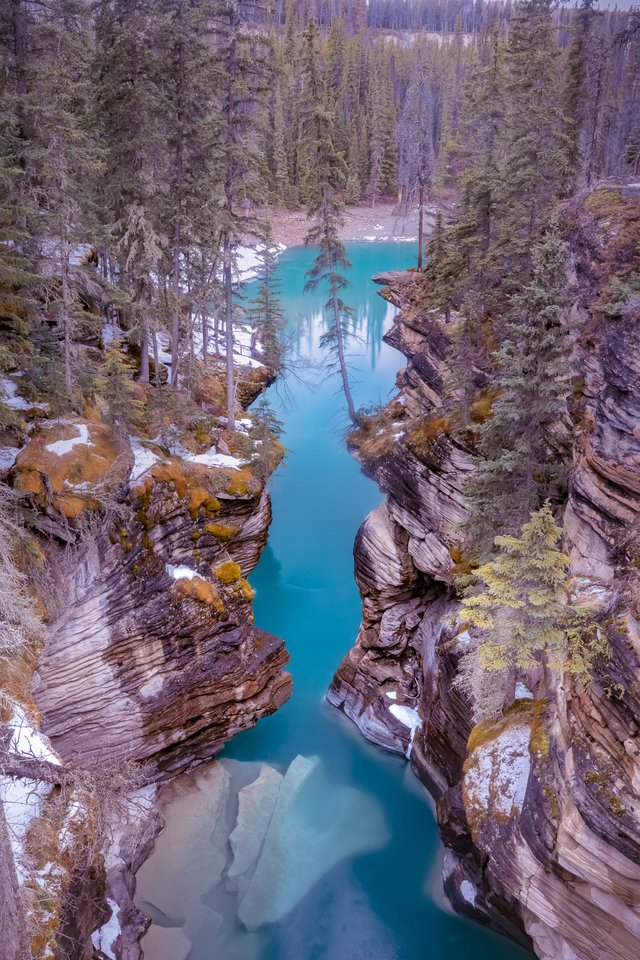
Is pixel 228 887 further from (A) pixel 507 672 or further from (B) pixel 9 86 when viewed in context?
(B) pixel 9 86

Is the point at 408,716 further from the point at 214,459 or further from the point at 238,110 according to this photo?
the point at 238,110

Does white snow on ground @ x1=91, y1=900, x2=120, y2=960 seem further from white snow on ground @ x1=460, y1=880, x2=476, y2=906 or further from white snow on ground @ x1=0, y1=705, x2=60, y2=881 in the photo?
white snow on ground @ x1=460, y1=880, x2=476, y2=906

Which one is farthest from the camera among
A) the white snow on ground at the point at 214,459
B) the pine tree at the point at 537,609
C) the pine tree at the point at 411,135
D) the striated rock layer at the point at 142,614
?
the pine tree at the point at 411,135

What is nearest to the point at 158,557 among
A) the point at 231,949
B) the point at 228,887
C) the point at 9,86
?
the point at 228,887

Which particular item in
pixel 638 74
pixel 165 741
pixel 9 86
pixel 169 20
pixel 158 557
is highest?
pixel 638 74

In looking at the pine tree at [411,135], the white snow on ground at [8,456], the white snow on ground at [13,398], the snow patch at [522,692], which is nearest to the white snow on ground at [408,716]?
the snow patch at [522,692]

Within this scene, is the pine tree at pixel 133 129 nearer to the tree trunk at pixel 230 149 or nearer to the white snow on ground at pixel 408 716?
the tree trunk at pixel 230 149

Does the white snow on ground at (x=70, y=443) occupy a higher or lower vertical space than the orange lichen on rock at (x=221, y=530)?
higher
